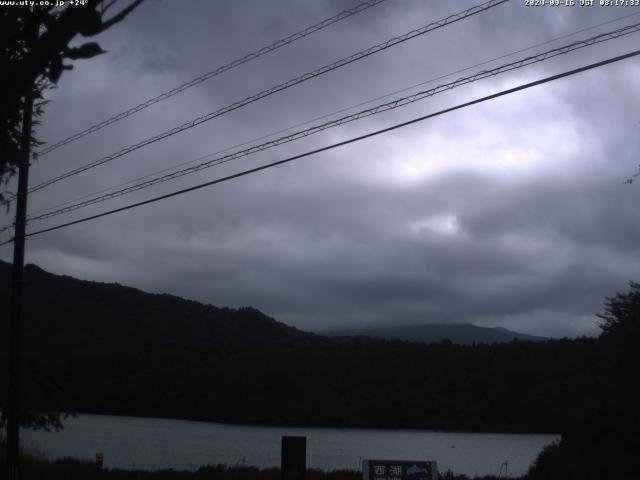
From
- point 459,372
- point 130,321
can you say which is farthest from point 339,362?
point 130,321

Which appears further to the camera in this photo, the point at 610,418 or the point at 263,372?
the point at 263,372

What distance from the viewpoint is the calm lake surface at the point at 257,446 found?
3241 centimetres

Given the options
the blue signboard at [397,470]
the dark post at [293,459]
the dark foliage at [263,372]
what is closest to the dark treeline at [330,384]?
the dark foliage at [263,372]

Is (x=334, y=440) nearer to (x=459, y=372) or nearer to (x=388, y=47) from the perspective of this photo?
(x=459, y=372)

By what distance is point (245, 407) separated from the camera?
6025 centimetres

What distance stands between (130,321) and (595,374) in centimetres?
5579

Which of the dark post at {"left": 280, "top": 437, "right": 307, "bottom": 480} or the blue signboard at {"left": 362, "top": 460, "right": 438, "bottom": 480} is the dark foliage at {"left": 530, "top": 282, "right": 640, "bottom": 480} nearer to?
the blue signboard at {"left": 362, "top": 460, "right": 438, "bottom": 480}

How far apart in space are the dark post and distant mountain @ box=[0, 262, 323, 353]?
42733 millimetres

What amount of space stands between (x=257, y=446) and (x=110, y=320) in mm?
32310

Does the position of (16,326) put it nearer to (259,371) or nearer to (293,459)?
(293,459)

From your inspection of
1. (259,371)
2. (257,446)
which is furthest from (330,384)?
(257,446)

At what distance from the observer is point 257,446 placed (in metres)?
40.6

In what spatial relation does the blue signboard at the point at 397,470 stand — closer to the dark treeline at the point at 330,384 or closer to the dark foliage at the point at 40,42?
the dark foliage at the point at 40,42

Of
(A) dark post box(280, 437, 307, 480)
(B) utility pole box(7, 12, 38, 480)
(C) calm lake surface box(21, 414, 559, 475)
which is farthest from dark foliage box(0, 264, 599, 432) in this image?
(A) dark post box(280, 437, 307, 480)
